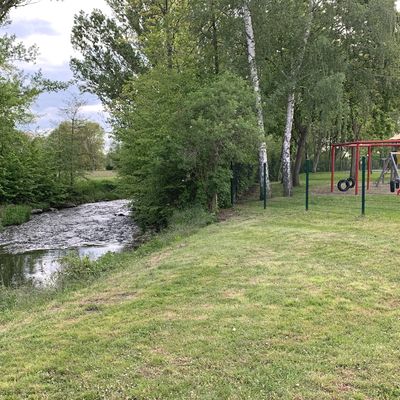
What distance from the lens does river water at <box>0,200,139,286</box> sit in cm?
1127

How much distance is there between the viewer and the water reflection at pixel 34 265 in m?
10.2

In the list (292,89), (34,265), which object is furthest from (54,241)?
(292,89)

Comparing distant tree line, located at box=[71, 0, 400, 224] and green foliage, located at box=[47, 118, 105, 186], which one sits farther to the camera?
green foliage, located at box=[47, 118, 105, 186]

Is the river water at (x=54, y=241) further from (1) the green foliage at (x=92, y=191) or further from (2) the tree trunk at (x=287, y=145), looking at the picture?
(1) the green foliage at (x=92, y=191)

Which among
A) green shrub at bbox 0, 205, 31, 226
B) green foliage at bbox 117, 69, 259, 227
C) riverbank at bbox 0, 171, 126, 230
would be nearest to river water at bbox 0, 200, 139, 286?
green shrub at bbox 0, 205, 31, 226

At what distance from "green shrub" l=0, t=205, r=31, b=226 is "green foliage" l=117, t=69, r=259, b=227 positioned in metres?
6.25

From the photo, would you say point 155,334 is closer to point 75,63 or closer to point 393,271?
point 393,271

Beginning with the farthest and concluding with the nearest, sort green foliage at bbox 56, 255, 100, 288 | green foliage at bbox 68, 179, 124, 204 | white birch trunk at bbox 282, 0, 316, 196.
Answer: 1. green foliage at bbox 68, 179, 124, 204
2. white birch trunk at bbox 282, 0, 316, 196
3. green foliage at bbox 56, 255, 100, 288

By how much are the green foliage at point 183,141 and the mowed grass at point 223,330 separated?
234 inches

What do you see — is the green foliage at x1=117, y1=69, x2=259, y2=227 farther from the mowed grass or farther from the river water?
the mowed grass

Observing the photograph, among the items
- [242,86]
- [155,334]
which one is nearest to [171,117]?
[242,86]

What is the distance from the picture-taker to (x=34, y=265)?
1196 centimetres

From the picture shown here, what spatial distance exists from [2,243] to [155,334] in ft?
42.4

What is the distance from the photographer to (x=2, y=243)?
15906 millimetres
